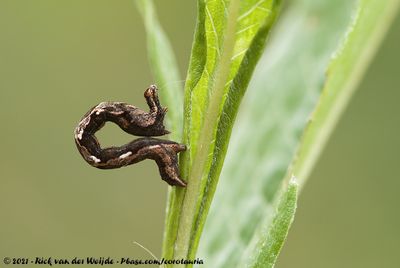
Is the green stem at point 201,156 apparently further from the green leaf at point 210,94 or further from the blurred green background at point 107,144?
the blurred green background at point 107,144

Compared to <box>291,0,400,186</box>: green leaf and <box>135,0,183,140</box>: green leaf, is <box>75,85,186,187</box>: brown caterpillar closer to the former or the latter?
<box>135,0,183,140</box>: green leaf

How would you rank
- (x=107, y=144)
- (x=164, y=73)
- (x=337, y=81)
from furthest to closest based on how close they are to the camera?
(x=107, y=144) < (x=337, y=81) < (x=164, y=73)

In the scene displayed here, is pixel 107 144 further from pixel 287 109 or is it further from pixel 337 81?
pixel 337 81

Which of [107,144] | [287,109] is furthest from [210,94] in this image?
[107,144]

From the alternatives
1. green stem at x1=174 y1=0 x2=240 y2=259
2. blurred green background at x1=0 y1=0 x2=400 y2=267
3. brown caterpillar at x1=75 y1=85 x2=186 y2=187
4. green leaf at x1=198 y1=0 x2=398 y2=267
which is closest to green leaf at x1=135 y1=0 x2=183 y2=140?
brown caterpillar at x1=75 y1=85 x2=186 y2=187

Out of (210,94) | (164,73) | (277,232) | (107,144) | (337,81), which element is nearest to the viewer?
(277,232)

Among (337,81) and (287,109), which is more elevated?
(337,81)

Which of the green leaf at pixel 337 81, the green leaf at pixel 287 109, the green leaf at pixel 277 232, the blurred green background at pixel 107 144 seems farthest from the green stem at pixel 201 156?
the blurred green background at pixel 107 144
